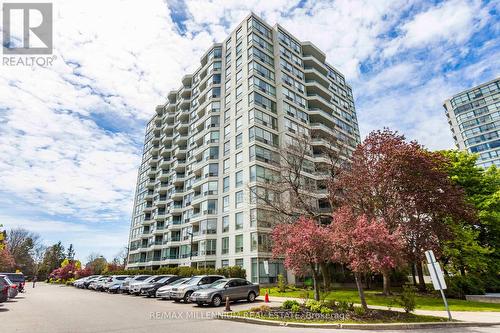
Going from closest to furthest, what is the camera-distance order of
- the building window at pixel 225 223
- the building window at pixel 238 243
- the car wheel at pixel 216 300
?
the car wheel at pixel 216 300, the building window at pixel 238 243, the building window at pixel 225 223

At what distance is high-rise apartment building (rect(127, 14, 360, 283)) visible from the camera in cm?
3769

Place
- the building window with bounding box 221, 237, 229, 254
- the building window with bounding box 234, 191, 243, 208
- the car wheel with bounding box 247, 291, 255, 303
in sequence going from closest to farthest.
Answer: the car wheel with bounding box 247, 291, 255, 303 → the building window with bounding box 234, 191, 243, 208 → the building window with bounding box 221, 237, 229, 254

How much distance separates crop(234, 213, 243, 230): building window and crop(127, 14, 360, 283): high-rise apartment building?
0.13m

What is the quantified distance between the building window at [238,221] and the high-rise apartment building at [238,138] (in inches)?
5.1

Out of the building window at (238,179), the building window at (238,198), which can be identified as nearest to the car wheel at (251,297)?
the building window at (238,198)

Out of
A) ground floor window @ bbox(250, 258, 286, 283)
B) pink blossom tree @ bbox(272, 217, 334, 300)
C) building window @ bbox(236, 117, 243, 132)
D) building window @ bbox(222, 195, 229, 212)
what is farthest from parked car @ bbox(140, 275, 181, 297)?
building window @ bbox(236, 117, 243, 132)

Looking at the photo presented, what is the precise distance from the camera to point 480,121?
86.9 metres

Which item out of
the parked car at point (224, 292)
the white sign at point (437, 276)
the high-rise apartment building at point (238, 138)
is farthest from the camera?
the high-rise apartment building at point (238, 138)

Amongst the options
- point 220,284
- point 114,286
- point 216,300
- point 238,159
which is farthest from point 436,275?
point 238,159

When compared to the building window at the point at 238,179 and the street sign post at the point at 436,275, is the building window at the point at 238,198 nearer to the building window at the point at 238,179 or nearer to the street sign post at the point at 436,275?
the building window at the point at 238,179

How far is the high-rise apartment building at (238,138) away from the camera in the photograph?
3769 cm

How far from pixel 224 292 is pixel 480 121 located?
102001 millimetres

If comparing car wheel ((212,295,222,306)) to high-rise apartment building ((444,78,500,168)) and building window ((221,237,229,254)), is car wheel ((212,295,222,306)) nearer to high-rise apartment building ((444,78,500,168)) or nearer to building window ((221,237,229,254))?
building window ((221,237,229,254))

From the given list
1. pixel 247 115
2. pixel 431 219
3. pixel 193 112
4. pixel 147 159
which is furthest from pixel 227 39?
pixel 431 219
